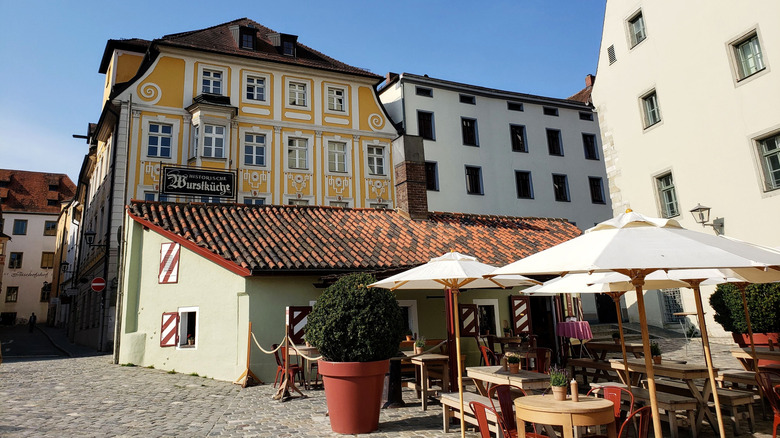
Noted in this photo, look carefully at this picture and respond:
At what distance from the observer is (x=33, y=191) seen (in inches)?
2109

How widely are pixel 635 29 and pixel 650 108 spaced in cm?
353

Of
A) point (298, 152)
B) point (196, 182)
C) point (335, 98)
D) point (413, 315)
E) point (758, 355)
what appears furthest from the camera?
point (335, 98)

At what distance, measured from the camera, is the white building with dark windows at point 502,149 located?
26828 mm

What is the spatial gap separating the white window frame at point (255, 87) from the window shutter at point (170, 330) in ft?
43.4

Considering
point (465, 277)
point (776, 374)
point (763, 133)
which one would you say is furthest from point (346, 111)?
point (776, 374)

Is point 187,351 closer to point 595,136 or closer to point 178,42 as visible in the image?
point 178,42

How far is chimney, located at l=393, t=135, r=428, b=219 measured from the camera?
52.7 feet

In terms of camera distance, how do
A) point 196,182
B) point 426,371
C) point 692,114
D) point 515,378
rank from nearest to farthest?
1. point 515,378
2. point 426,371
3. point 692,114
4. point 196,182

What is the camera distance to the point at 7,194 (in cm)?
5175

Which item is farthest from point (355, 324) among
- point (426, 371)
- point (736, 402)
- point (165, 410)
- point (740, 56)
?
point (740, 56)

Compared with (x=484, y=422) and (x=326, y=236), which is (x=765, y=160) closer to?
(x=326, y=236)

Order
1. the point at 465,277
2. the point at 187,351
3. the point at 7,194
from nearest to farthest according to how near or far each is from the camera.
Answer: the point at 465,277 < the point at 187,351 < the point at 7,194

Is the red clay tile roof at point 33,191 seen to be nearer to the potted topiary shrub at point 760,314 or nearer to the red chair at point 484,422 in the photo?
the red chair at point 484,422

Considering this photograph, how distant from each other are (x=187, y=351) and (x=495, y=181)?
20.0m
